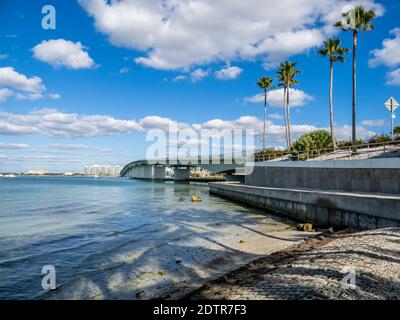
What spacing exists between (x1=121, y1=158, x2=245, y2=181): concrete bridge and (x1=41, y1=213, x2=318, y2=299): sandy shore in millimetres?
47718

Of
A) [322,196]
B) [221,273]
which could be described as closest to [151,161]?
[322,196]

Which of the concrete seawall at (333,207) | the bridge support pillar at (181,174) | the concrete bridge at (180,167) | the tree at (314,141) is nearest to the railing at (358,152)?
the tree at (314,141)

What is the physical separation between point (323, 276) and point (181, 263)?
6.22 meters

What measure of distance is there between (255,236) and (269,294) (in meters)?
11.3

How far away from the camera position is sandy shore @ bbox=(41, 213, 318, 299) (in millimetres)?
9492

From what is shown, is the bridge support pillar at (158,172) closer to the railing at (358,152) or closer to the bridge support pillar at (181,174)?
the bridge support pillar at (181,174)

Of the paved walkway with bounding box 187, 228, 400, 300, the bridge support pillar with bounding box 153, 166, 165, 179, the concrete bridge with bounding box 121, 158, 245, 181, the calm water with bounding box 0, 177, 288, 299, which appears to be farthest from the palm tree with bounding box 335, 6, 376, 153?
the bridge support pillar with bounding box 153, 166, 165, 179

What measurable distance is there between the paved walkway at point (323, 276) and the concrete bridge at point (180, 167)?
5483 cm

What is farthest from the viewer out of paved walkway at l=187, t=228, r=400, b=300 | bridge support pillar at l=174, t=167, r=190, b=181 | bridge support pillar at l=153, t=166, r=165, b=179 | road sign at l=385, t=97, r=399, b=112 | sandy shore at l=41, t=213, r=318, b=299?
bridge support pillar at l=153, t=166, r=165, b=179

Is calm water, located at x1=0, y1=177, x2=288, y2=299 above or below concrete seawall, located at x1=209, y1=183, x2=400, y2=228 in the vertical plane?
below

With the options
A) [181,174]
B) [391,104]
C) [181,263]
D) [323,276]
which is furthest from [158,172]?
[323,276]

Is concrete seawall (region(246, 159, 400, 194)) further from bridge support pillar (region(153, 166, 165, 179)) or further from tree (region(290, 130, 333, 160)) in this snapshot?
bridge support pillar (region(153, 166, 165, 179))

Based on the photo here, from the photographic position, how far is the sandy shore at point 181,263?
9492 millimetres
